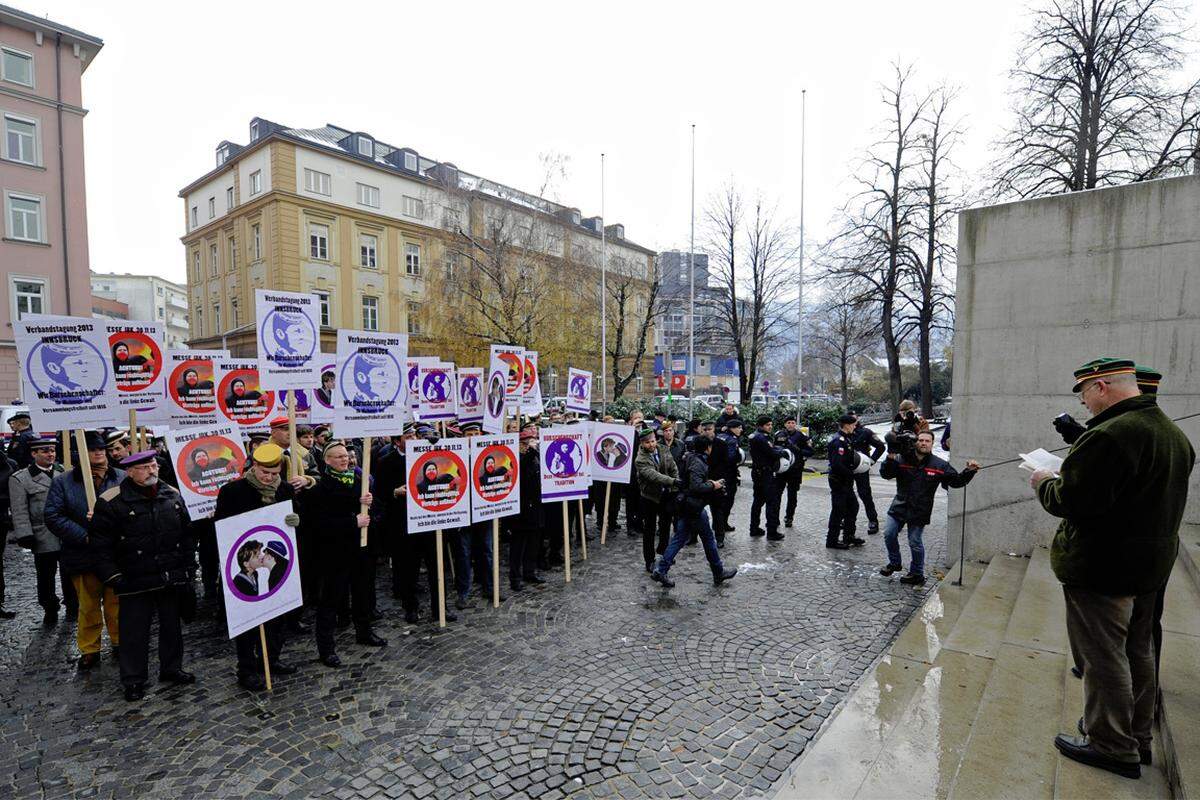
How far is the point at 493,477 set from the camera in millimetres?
6934

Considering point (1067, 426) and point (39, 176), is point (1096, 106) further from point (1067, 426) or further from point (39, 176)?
point (39, 176)

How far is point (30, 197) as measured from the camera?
1051 inches

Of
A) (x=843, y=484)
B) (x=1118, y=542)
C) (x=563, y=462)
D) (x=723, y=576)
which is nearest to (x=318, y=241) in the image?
(x=563, y=462)

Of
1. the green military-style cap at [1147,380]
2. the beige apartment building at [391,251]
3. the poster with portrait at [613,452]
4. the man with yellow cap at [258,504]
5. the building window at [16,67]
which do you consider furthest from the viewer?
the beige apartment building at [391,251]

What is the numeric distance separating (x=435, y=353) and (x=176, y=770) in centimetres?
2658

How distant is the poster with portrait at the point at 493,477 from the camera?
266 inches

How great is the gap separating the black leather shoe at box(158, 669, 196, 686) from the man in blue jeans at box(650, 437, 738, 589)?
495 cm

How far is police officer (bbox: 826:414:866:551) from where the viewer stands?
9195 millimetres

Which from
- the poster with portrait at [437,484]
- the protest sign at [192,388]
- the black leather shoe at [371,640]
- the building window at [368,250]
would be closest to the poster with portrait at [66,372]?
the protest sign at [192,388]

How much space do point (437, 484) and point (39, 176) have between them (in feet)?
110

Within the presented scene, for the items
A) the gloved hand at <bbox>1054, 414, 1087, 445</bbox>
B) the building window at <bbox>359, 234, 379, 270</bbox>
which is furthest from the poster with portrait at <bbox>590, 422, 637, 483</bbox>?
the building window at <bbox>359, 234, 379, 270</bbox>

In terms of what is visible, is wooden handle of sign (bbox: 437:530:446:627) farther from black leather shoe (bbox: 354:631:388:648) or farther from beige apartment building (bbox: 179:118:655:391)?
beige apartment building (bbox: 179:118:655:391)

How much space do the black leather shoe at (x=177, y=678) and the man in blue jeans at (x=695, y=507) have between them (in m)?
4.95

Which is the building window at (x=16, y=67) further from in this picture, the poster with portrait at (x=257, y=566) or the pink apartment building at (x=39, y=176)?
the poster with portrait at (x=257, y=566)
